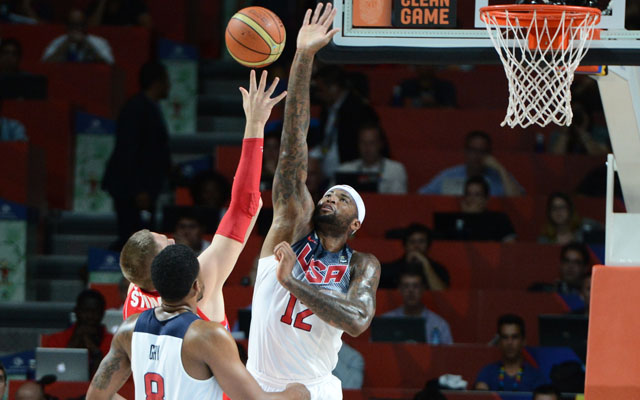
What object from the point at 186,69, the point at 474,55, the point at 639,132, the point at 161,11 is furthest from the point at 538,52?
the point at 161,11

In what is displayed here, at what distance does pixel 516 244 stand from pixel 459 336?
36.7 inches

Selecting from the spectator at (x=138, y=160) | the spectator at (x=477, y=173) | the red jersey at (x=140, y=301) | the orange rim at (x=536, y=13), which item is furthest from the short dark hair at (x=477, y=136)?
the red jersey at (x=140, y=301)

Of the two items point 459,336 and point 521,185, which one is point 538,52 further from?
point 521,185

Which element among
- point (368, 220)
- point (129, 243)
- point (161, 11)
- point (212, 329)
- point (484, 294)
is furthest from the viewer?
point (161, 11)

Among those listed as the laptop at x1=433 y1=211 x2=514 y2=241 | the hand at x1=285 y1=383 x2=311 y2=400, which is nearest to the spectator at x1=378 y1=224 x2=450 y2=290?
the laptop at x1=433 y1=211 x2=514 y2=241

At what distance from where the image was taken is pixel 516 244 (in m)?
8.96

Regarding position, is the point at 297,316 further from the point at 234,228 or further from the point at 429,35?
the point at 429,35

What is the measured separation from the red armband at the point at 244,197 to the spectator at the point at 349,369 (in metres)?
3.04

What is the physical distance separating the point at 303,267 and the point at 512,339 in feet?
10.0

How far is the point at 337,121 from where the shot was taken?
10.3 meters

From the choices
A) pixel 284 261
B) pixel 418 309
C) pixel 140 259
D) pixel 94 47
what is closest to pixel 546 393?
pixel 418 309

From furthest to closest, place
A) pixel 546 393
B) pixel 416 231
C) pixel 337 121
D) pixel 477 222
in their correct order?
pixel 337 121 → pixel 477 222 → pixel 416 231 → pixel 546 393

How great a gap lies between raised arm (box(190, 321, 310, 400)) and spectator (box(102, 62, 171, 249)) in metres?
5.78

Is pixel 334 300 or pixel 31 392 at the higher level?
pixel 334 300
